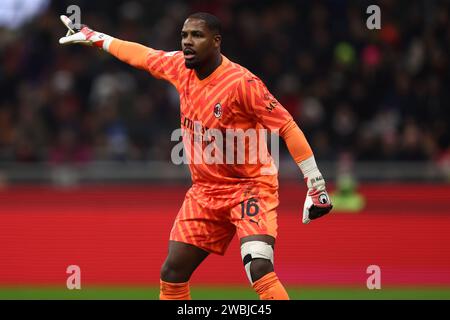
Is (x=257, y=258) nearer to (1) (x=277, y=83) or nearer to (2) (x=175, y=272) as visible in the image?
(2) (x=175, y=272)

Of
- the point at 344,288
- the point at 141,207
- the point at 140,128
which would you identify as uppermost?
the point at 140,128

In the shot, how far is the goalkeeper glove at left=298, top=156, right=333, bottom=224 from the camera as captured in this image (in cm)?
696

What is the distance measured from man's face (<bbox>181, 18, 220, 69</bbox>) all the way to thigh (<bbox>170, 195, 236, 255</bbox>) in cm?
102

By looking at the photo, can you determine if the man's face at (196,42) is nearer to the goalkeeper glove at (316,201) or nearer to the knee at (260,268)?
the goalkeeper glove at (316,201)

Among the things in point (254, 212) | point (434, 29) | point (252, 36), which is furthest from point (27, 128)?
point (254, 212)

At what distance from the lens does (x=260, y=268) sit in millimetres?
6820

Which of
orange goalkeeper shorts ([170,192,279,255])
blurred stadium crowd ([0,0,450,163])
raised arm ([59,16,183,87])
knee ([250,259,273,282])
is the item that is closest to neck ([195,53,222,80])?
raised arm ([59,16,183,87])

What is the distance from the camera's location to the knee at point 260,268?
6.82m

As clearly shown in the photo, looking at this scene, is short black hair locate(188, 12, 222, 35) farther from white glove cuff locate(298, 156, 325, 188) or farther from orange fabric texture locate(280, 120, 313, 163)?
white glove cuff locate(298, 156, 325, 188)

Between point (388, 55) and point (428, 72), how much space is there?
798 millimetres

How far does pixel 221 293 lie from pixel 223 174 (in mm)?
3144

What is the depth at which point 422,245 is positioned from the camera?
12.6 metres

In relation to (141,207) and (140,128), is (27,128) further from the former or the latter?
(141,207)

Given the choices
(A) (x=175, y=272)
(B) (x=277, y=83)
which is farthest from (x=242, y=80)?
Result: (B) (x=277, y=83)
